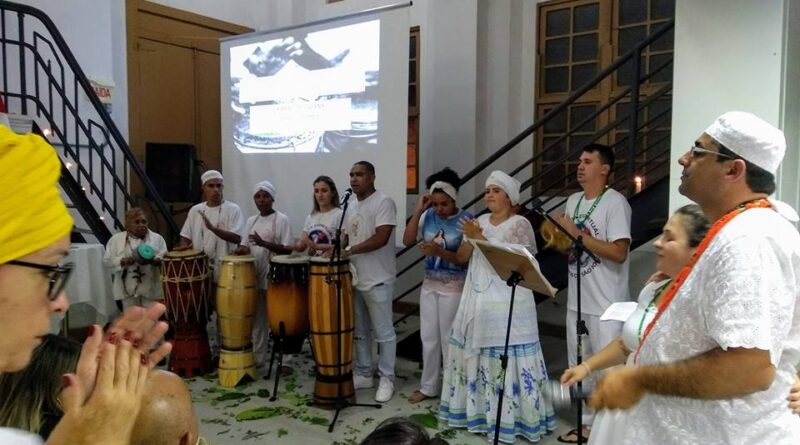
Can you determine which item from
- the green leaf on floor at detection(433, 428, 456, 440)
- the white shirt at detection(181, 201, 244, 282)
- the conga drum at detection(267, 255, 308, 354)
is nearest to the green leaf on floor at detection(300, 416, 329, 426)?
the conga drum at detection(267, 255, 308, 354)

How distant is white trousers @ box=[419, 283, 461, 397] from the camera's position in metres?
3.74

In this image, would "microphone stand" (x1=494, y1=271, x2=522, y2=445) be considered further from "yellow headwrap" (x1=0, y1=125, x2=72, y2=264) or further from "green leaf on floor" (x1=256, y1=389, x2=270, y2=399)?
Result: "yellow headwrap" (x1=0, y1=125, x2=72, y2=264)

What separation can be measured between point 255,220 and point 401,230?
3.73 ft

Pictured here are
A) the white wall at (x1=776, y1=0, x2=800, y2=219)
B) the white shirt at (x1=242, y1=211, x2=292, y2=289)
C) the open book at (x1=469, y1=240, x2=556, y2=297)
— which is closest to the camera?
the white wall at (x1=776, y1=0, x2=800, y2=219)

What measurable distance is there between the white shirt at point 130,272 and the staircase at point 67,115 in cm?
53

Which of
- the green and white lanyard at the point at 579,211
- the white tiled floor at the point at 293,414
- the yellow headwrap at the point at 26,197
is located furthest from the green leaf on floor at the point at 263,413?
the yellow headwrap at the point at 26,197

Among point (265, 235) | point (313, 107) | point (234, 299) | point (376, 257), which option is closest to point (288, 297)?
point (234, 299)

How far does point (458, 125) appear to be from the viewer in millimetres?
6223

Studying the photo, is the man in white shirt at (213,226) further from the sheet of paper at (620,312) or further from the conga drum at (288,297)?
the sheet of paper at (620,312)

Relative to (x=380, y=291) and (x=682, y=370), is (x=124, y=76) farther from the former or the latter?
(x=682, y=370)

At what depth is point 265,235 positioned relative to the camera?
4527 mm

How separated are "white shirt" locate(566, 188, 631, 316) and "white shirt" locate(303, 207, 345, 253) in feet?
5.60

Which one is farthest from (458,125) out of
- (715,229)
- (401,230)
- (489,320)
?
(715,229)

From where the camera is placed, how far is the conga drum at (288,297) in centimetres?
396
